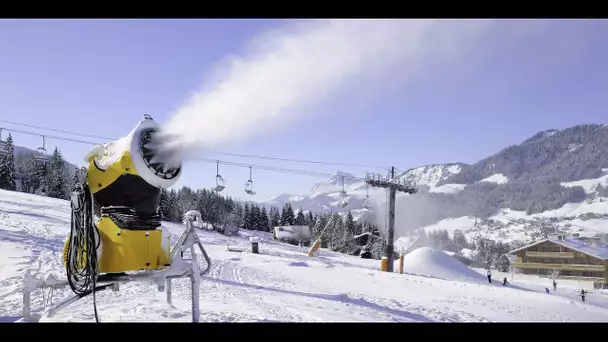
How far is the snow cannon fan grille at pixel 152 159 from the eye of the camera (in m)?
4.46

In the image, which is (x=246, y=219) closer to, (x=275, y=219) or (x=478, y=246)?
(x=275, y=219)

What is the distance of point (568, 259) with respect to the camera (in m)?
42.9

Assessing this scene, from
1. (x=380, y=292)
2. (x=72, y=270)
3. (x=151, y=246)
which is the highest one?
(x=151, y=246)

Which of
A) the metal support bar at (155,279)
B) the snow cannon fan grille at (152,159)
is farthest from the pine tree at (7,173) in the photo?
the snow cannon fan grille at (152,159)

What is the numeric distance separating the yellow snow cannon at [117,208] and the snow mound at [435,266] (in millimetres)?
25138

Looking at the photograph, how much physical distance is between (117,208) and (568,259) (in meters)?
49.2

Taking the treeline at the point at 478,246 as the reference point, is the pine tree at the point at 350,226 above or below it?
above

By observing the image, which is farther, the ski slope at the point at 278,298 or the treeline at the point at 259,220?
the treeline at the point at 259,220

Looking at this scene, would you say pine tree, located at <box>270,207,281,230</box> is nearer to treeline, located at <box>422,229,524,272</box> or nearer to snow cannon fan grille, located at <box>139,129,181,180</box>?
treeline, located at <box>422,229,524,272</box>

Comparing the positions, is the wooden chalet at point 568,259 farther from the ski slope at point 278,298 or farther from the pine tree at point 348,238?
the ski slope at point 278,298

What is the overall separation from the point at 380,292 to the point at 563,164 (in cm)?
17119
